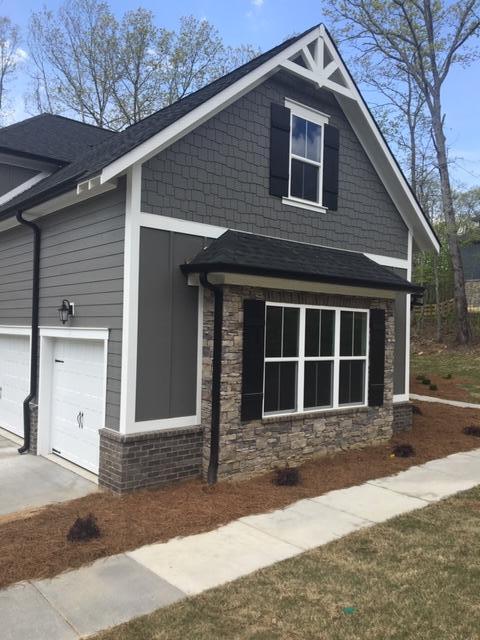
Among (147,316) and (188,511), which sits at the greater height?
(147,316)

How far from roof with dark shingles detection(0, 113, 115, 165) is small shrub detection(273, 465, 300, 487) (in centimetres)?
810

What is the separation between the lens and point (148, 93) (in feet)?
79.0

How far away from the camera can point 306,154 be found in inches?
341

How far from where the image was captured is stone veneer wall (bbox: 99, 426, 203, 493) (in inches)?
252

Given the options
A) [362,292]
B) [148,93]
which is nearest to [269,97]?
[362,292]

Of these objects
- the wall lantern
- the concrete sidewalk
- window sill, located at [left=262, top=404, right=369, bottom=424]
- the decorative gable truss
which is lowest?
the concrete sidewalk

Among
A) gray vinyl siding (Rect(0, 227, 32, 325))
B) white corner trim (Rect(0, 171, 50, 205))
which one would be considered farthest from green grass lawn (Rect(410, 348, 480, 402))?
white corner trim (Rect(0, 171, 50, 205))

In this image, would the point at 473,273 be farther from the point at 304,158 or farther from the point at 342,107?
the point at 304,158

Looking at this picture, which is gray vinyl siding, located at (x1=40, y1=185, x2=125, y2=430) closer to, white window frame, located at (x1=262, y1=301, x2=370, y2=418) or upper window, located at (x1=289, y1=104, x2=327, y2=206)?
white window frame, located at (x1=262, y1=301, x2=370, y2=418)

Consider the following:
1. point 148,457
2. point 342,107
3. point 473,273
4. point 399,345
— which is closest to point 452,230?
point 473,273

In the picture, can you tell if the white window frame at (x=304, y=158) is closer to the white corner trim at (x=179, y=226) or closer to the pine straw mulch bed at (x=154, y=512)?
the white corner trim at (x=179, y=226)

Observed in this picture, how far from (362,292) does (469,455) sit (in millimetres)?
3367

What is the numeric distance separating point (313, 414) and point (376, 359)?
1681mm

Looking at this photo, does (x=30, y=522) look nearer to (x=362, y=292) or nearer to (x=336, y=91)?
(x=362, y=292)
